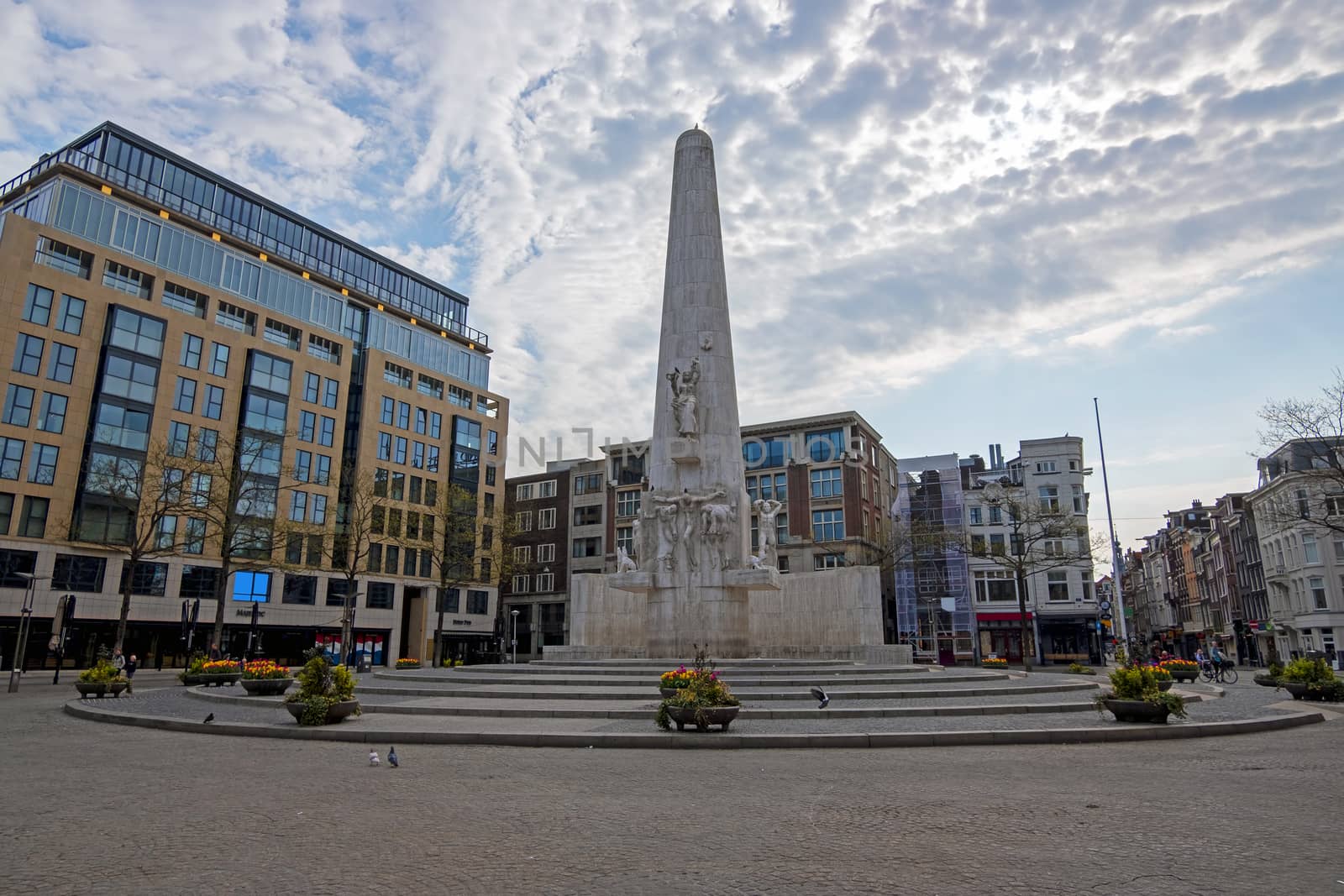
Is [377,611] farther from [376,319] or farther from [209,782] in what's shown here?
[209,782]

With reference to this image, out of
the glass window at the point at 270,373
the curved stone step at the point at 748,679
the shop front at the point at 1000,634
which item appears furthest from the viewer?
the shop front at the point at 1000,634

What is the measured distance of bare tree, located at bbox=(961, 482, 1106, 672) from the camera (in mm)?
43584

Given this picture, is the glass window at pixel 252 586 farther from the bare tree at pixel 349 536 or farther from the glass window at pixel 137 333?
the glass window at pixel 137 333

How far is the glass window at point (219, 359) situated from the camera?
55.8 meters

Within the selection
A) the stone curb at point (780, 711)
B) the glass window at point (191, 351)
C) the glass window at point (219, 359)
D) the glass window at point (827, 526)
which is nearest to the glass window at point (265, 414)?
the glass window at point (219, 359)

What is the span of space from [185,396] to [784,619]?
144ft

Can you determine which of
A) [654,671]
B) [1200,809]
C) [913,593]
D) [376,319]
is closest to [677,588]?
[654,671]

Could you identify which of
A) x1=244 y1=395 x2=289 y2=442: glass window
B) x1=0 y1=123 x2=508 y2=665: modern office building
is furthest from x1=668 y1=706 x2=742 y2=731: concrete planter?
x1=244 y1=395 x2=289 y2=442: glass window

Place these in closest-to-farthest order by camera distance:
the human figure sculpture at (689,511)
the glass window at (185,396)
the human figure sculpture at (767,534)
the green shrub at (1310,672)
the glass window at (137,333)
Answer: the green shrub at (1310,672) < the human figure sculpture at (689,511) < the human figure sculpture at (767,534) < the glass window at (137,333) < the glass window at (185,396)

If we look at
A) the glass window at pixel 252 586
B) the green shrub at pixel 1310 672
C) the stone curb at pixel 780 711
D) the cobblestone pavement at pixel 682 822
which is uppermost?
the glass window at pixel 252 586

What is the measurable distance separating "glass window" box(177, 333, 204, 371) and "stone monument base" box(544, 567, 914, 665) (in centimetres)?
3838

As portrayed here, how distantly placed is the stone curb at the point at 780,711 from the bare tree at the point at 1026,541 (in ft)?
73.6

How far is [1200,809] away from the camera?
25.9 ft

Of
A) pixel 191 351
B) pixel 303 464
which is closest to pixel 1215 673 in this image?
pixel 303 464
